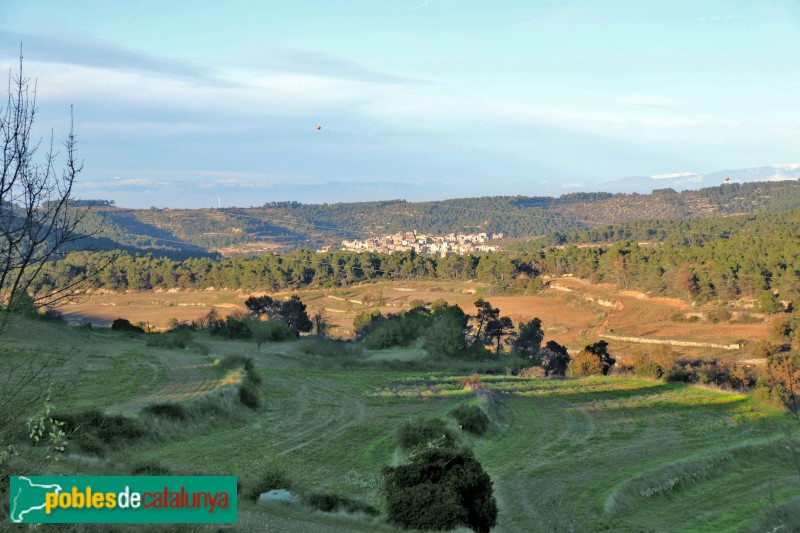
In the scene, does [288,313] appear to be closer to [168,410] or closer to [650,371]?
[650,371]

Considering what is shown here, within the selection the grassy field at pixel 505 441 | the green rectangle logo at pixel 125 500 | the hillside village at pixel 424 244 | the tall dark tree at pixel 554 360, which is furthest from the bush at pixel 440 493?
the hillside village at pixel 424 244

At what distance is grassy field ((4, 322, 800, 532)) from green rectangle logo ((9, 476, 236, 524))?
167cm

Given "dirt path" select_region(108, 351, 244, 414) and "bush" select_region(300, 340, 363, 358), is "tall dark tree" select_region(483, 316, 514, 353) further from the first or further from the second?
"dirt path" select_region(108, 351, 244, 414)

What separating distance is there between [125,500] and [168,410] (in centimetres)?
1399

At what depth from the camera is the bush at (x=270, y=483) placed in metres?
15.4

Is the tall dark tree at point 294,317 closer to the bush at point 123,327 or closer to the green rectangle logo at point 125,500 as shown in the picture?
the bush at point 123,327

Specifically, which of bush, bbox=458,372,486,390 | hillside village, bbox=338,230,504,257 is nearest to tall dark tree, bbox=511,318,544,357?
bush, bbox=458,372,486,390

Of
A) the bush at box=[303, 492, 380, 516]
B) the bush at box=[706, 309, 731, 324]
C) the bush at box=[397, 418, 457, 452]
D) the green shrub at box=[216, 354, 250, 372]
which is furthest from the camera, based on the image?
the bush at box=[706, 309, 731, 324]

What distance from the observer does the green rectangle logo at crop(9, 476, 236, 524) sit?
28.1 ft

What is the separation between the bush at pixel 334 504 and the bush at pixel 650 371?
105 feet

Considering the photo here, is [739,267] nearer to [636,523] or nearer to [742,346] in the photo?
[742,346]

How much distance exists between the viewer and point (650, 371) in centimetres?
4259

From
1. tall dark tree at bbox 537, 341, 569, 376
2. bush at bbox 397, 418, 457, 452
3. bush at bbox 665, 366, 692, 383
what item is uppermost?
bush at bbox 397, 418, 457, 452

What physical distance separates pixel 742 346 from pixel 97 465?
5962cm
